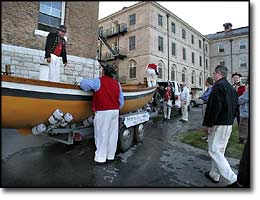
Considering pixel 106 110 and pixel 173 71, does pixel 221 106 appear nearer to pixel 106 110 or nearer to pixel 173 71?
pixel 106 110

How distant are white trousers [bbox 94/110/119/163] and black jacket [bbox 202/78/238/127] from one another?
0.88 meters

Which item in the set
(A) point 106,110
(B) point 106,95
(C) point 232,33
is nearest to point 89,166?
(A) point 106,110

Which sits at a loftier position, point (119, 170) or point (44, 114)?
point (44, 114)

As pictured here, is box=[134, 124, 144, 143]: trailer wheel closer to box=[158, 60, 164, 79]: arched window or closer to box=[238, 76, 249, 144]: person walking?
box=[158, 60, 164, 79]: arched window

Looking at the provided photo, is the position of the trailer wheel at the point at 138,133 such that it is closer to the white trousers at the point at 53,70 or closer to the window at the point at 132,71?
the window at the point at 132,71

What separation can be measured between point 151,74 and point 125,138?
1004 mm

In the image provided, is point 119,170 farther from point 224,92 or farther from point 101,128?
point 224,92

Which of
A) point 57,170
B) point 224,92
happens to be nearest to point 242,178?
point 224,92

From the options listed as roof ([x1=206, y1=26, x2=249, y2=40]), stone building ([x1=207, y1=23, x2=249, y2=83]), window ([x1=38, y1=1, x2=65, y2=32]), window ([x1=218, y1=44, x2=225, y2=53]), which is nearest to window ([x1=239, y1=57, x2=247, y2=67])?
stone building ([x1=207, y1=23, x2=249, y2=83])

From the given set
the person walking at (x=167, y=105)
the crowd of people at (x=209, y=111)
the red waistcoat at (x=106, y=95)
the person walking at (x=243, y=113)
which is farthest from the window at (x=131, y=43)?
the person walking at (x=167, y=105)

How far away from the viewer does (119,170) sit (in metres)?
1.77

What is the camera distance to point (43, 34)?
1.82 meters

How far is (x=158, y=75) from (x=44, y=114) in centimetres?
176

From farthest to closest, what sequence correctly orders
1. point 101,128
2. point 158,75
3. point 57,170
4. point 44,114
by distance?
point 158,75, point 101,128, point 57,170, point 44,114
